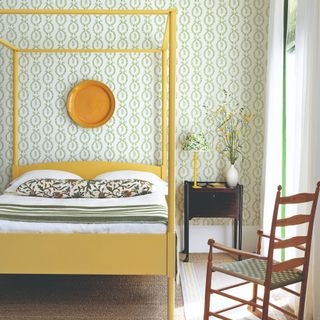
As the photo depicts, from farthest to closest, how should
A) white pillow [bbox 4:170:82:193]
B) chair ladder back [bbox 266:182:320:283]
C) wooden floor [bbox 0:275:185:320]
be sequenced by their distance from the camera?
1. white pillow [bbox 4:170:82:193]
2. wooden floor [bbox 0:275:185:320]
3. chair ladder back [bbox 266:182:320:283]

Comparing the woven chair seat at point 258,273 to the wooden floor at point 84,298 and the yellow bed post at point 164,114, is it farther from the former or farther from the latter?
the yellow bed post at point 164,114

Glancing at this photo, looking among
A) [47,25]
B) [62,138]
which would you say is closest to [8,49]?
[47,25]

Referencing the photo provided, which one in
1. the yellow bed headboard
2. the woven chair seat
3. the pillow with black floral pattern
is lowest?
the woven chair seat

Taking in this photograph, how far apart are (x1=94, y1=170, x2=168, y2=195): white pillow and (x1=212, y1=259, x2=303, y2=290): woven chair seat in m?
1.56

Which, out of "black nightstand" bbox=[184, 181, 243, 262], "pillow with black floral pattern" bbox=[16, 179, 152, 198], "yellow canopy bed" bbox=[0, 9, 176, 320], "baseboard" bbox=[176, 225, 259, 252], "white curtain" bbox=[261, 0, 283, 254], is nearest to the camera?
"yellow canopy bed" bbox=[0, 9, 176, 320]

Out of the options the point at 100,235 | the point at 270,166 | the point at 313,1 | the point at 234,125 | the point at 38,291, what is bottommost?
the point at 38,291

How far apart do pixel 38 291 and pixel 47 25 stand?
2687 millimetres

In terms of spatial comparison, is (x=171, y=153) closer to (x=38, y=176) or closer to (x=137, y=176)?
(x=137, y=176)

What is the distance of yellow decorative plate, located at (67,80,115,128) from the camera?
4695 millimetres

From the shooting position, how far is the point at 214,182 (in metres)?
4.71

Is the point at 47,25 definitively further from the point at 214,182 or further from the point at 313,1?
the point at 313,1

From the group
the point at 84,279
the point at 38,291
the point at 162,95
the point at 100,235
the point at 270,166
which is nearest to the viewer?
the point at 100,235

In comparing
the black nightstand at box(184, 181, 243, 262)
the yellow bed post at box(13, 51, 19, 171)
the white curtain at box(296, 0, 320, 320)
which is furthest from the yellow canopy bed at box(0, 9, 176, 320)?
the yellow bed post at box(13, 51, 19, 171)

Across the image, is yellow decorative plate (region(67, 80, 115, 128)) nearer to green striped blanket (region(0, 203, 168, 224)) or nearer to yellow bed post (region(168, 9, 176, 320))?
green striped blanket (region(0, 203, 168, 224))
